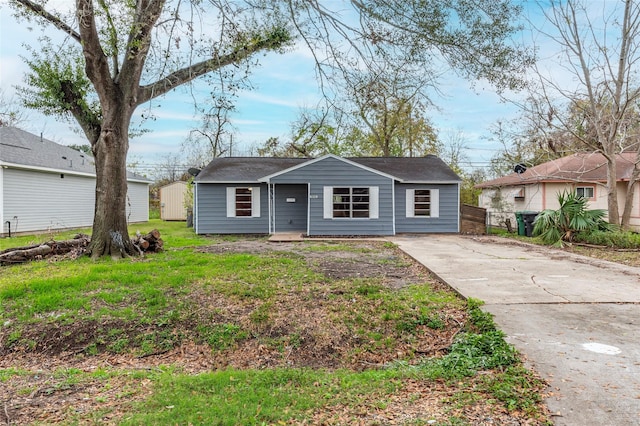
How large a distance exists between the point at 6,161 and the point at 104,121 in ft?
25.5

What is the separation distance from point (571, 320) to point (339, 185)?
10.3m

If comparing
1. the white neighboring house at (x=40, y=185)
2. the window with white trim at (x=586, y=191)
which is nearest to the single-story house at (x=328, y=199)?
the white neighboring house at (x=40, y=185)

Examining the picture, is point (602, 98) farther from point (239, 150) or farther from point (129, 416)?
point (239, 150)

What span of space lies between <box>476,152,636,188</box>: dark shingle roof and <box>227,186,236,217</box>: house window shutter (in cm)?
1156

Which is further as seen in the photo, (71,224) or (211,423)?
(71,224)

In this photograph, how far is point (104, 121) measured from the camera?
28.1 feet

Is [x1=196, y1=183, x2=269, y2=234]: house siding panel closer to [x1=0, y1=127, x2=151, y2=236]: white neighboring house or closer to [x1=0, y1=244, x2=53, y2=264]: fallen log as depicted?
[x1=0, y1=127, x2=151, y2=236]: white neighboring house

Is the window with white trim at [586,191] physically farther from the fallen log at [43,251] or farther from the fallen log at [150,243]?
the fallen log at [43,251]

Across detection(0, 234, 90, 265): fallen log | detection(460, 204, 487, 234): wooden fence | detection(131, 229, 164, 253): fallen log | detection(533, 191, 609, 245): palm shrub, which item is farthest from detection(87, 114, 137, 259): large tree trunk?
detection(460, 204, 487, 234): wooden fence

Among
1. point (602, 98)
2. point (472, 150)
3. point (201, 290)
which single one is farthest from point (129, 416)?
point (472, 150)

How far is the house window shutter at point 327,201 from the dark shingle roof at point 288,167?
2.06 m

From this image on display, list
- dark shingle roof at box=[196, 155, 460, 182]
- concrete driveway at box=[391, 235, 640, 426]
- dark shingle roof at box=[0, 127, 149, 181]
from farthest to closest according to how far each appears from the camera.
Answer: dark shingle roof at box=[196, 155, 460, 182], dark shingle roof at box=[0, 127, 149, 181], concrete driveway at box=[391, 235, 640, 426]

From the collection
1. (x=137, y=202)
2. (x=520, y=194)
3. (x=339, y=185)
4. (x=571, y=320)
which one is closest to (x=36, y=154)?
(x=137, y=202)

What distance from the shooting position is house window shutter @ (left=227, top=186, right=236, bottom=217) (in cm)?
1496
